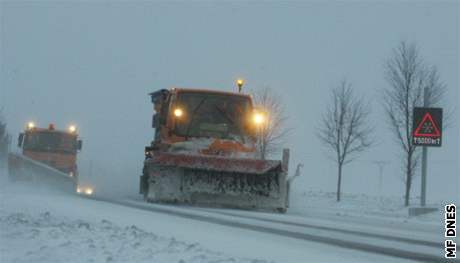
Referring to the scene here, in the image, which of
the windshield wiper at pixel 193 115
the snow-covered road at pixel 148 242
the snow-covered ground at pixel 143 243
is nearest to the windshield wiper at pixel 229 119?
the windshield wiper at pixel 193 115

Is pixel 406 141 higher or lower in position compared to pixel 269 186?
higher

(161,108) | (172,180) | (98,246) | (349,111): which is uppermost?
(349,111)

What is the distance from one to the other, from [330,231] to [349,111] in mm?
18607

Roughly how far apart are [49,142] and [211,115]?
1020 cm

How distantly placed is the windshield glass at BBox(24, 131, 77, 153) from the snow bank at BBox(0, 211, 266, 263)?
14690 millimetres

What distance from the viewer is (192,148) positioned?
15.3 meters

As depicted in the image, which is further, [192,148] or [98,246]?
[192,148]

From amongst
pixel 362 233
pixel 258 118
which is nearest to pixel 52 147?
pixel 258 118

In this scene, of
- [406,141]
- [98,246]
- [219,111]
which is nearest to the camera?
[98,246]

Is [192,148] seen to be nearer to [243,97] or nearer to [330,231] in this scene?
[243,97]

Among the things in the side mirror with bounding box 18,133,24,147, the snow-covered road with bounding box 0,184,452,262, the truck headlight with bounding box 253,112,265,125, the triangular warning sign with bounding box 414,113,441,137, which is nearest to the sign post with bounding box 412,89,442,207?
the triangular warning sign with bounding box 414,113,441,137

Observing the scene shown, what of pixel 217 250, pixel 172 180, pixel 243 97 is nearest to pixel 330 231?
pixel 217 250

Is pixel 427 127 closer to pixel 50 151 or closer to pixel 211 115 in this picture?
pixel 211 115

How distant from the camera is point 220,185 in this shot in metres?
14.9
